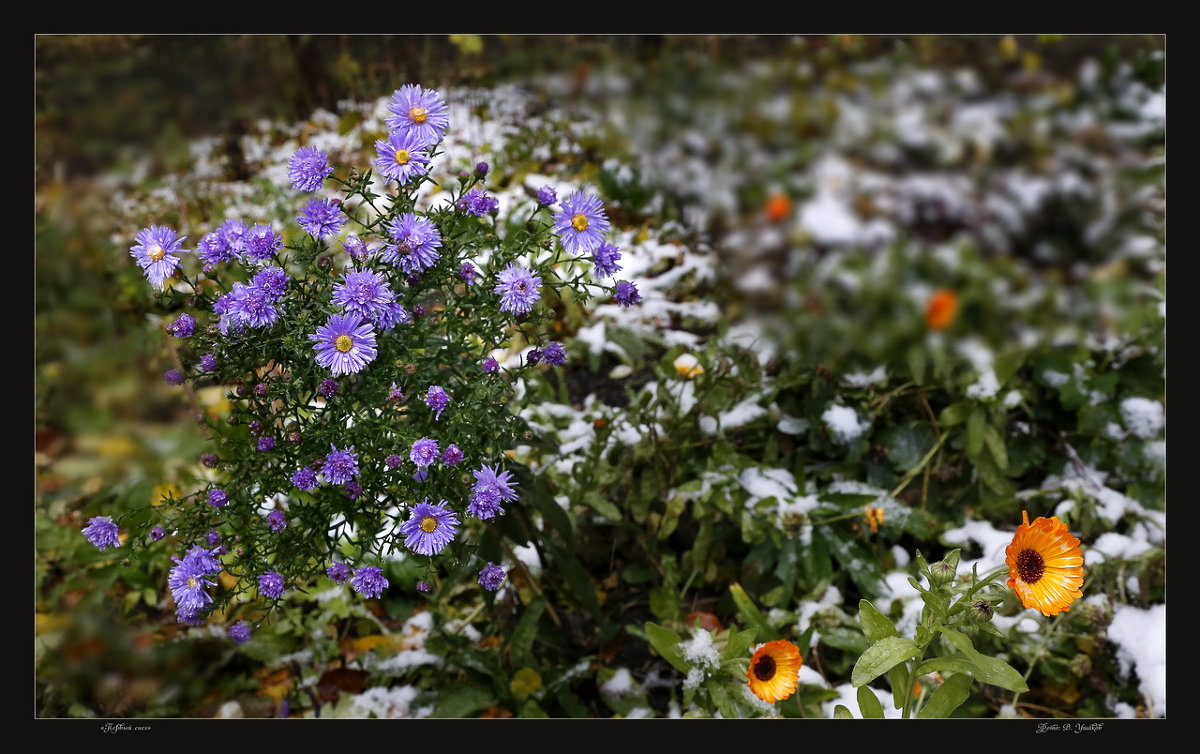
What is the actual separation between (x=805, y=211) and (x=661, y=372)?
1.45 metres

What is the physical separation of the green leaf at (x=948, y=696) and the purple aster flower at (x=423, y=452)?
0.76 metres

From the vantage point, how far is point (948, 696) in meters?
1.21

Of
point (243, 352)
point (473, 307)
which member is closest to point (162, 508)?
point (243, 352)

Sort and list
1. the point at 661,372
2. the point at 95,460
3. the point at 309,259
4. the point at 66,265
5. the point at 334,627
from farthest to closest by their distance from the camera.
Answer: the point at 66,265
the point at 95,460
the point at 661,372
the point at 334,627
the point at 309,259

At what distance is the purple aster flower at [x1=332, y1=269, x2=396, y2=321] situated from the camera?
3.50ft

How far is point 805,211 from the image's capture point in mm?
3070

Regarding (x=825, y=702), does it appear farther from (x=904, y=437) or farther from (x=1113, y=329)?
(x=1113, y=329)

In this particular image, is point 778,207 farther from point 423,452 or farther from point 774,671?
point 423,452

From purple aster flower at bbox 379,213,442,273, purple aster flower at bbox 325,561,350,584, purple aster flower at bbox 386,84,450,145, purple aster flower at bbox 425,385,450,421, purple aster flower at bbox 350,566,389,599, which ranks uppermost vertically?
purple aster flower at bbox 386,84,450,145

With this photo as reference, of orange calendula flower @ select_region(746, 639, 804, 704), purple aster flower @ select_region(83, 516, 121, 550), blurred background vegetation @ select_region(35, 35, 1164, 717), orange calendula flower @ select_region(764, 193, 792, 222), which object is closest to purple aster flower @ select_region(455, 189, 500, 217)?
purple aster flower @ select_region(83, 516, 121, 550)

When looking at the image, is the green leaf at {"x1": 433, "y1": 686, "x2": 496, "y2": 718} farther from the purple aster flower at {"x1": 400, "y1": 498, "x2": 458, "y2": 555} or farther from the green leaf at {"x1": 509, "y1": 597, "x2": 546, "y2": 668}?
the purple aster flower at {"x1": 400, "y1": 498, "x2": 458, "y2": 555}

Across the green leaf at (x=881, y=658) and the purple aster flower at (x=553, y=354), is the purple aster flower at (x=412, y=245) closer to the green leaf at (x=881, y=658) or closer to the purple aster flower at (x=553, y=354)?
the purple aster flower at (x=553, y=354)

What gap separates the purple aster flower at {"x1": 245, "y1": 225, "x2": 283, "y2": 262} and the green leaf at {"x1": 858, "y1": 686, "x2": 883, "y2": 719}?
3.31 ft

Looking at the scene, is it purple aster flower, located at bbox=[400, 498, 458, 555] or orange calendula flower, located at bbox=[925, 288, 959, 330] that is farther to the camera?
orange calendula flower, located at bbox=[925, 288, 959, 330]
